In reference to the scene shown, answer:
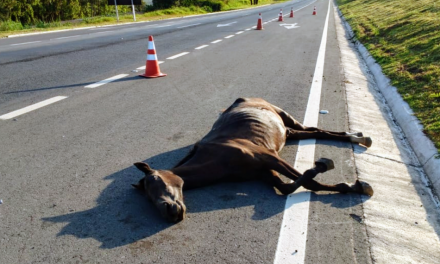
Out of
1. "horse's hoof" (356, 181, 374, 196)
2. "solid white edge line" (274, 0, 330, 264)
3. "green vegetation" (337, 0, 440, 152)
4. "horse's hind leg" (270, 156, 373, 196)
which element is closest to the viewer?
"solid white edge line" (274, 0, 330, 264)

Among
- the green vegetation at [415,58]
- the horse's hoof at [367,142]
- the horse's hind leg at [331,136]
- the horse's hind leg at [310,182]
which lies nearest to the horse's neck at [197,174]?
the horse's hind leg at [310,182]

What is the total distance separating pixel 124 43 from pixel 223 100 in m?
9.11

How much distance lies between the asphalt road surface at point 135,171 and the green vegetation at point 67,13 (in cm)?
1432

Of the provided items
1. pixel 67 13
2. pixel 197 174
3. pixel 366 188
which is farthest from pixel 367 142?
pixel 67 13

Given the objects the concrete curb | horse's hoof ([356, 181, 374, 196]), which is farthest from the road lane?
the concrete curb

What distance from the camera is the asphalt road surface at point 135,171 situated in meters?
3.24

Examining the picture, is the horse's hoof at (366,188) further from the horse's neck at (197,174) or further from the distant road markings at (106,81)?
the distant road markings at (106,81)

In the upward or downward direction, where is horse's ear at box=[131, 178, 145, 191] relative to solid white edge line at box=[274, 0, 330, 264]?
upward

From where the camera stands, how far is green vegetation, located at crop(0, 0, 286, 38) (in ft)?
88.5

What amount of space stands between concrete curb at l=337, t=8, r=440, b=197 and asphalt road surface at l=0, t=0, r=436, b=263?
805 mm

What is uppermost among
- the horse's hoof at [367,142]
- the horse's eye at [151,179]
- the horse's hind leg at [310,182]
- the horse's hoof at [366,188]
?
the horse's eye at [151,179]

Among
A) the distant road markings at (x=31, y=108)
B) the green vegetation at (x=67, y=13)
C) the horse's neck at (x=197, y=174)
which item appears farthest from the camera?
the green vegetation at (x=67, y=13)

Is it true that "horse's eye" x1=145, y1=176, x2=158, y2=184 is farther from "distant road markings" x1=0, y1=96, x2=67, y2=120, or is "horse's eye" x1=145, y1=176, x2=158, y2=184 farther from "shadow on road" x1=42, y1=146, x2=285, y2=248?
"distant road markings" x1=0, y1=96, x2=67, y2=120

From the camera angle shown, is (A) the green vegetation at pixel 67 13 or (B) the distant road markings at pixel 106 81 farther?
(A) the green vegetation at pixel 67 13
